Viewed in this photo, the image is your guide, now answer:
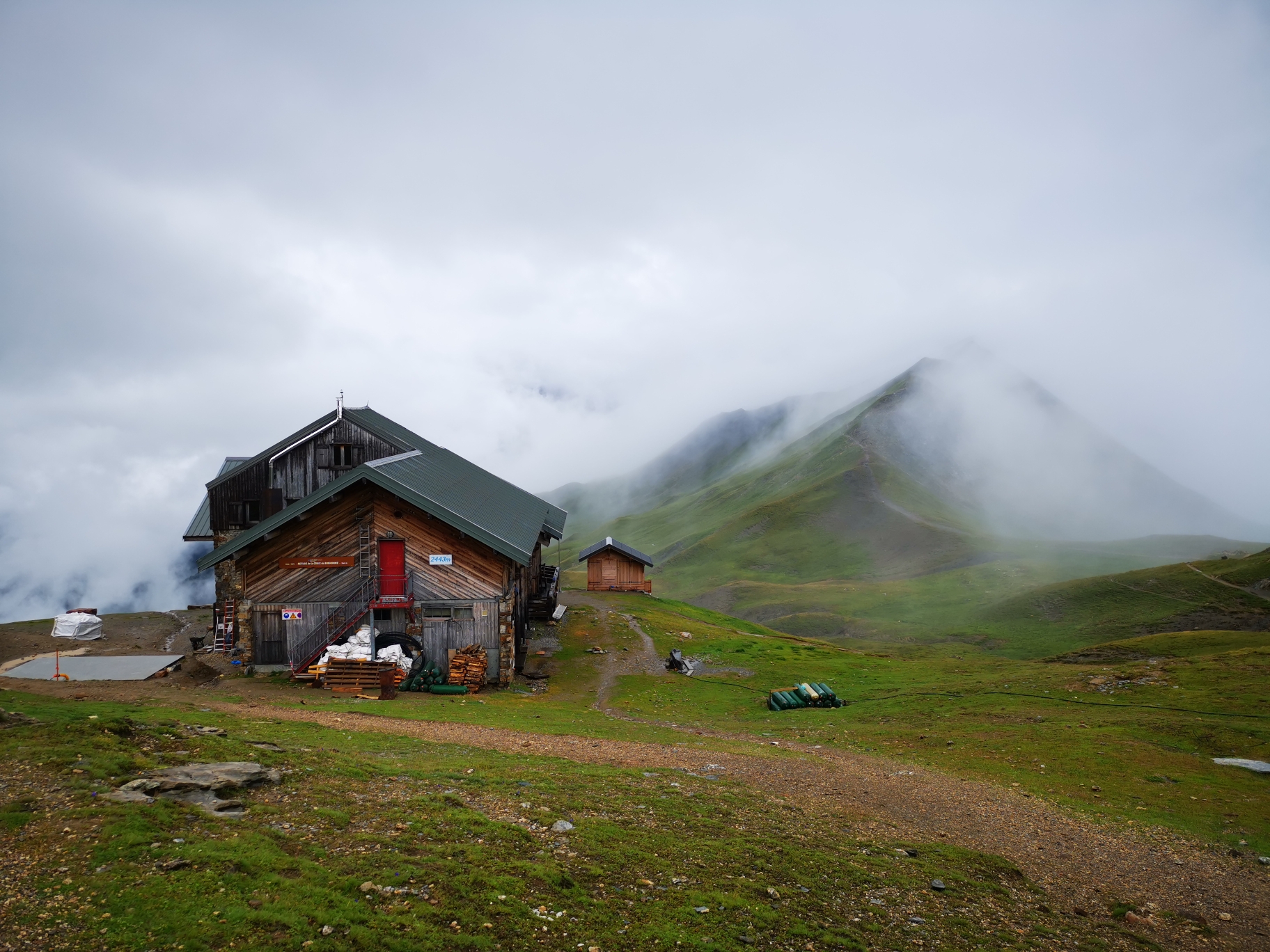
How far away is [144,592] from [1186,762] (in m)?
134

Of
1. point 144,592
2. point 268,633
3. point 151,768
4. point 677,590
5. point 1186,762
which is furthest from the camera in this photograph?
point 677,590

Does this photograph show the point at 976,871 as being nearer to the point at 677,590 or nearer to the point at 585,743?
the point at 585,743

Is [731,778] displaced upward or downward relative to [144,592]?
downward

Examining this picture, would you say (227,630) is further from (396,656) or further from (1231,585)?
(1231,585)

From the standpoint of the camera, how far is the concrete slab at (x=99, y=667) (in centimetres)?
3039

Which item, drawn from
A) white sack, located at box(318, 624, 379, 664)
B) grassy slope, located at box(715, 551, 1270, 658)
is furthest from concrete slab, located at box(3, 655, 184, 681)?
grassy slope, located at box(715, 551, 1270, 658)

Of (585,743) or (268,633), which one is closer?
(585,743)

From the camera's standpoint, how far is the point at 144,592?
110 m

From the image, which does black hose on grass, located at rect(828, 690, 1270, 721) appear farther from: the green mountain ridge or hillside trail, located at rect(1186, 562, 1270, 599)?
hillside trail, located at rect(1186, 562, 1270, 599)

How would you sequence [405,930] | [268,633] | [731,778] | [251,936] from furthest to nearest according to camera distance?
[268,633] → [731,778] → [405,930] → [251,936]

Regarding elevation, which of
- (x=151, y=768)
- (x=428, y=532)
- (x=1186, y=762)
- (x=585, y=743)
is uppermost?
(x=428, y=532)

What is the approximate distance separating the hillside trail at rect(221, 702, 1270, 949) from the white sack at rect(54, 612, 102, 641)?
1115 inches

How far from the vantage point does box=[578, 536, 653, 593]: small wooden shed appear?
255ft

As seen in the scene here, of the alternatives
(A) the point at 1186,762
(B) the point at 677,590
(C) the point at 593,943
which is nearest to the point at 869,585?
(B) the point at 677,590
